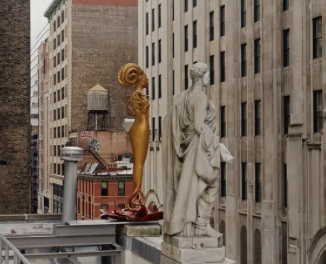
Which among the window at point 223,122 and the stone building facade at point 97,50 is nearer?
the window at point 223,122

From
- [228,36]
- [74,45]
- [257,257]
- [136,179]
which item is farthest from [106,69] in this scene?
[136,179]

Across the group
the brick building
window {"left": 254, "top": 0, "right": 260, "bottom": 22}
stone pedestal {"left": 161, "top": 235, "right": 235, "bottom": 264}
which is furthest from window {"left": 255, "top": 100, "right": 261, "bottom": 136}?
the brick building

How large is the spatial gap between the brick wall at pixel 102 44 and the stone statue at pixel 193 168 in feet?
289

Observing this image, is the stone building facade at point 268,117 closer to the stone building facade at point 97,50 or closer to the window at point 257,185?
A: the window at point 257,185

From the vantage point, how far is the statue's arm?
28.7ft

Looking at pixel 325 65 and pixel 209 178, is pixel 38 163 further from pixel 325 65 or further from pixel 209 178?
pixel 209 178

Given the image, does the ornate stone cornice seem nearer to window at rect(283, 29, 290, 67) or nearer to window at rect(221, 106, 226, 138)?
window at rect(283, 29, 290, 67)

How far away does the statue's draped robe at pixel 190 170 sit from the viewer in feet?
28.5

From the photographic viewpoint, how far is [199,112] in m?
8.80

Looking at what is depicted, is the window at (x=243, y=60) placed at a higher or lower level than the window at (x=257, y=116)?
higher

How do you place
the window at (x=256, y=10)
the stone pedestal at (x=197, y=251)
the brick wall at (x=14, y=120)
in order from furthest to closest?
the window at (x=256, y=10) < the brick wall at (x=14, y=120) < the stone pedestal at (x=197, y=251)

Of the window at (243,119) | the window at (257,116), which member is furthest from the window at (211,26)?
the window at (257,116)

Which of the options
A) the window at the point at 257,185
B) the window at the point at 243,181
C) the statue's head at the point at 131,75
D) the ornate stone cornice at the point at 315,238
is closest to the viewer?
the statue's head at the point at 131,75

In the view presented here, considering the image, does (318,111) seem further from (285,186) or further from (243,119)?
(243,119)
